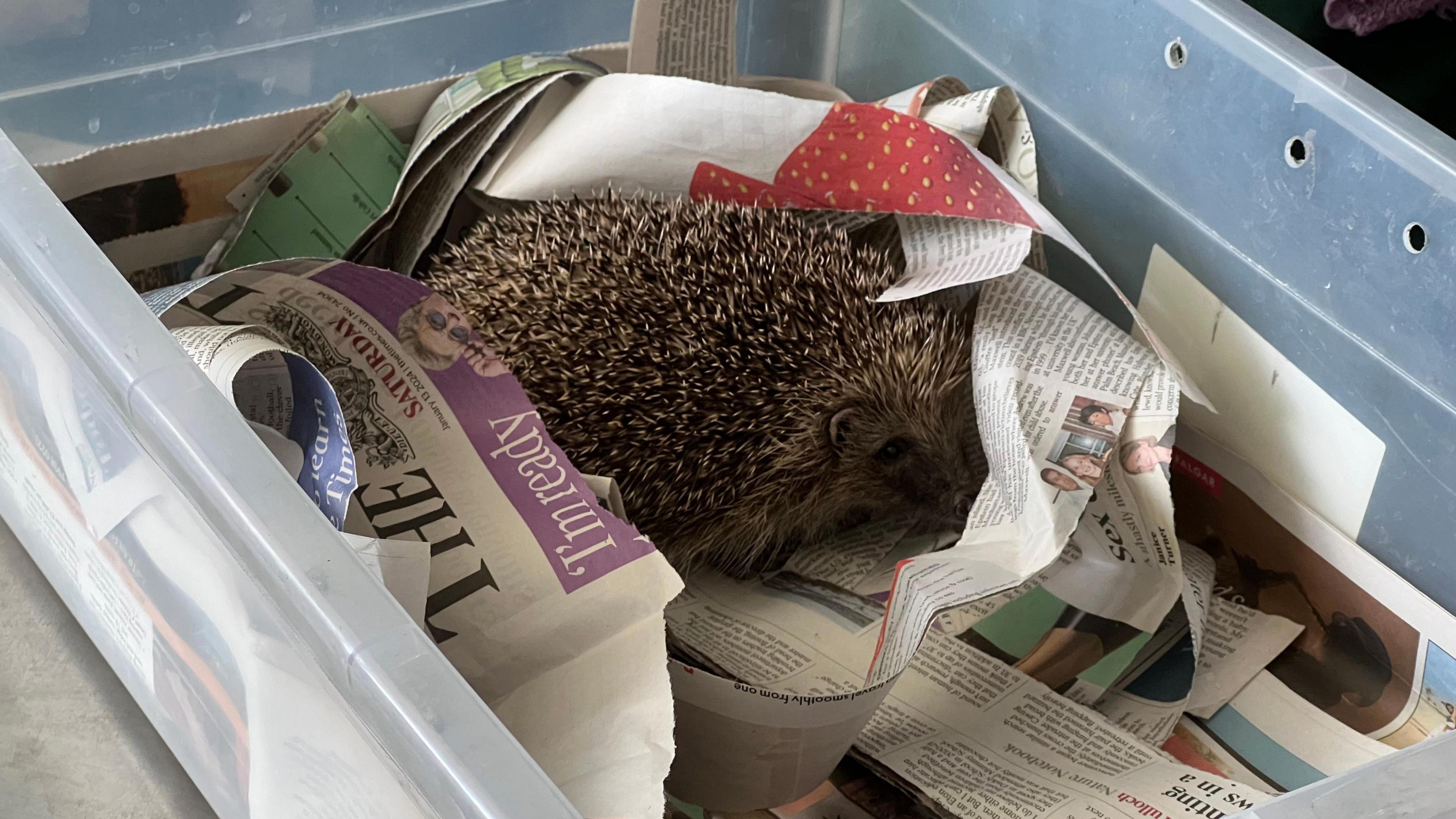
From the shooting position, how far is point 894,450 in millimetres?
1196

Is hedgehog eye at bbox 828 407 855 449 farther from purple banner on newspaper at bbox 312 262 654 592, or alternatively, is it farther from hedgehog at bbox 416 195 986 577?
purple banner on newspaper at bbox 312 262 654 592

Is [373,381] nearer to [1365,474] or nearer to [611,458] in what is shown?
[611,458]

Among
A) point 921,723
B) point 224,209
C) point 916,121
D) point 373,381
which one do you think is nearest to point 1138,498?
point 921,723

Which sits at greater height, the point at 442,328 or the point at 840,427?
the point at 442,328

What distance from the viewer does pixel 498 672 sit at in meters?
0.83

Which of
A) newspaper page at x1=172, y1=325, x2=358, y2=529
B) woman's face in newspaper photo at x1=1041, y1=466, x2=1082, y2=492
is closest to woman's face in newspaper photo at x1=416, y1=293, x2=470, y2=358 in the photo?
newspaper page at x1=172, y1=325, x2=358, y2=529

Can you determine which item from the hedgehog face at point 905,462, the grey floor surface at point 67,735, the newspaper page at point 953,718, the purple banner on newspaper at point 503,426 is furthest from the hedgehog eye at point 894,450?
the grey floor surface at point 67,735

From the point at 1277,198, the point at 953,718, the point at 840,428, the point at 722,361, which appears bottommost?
the point at 953,718

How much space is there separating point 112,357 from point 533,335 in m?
0.38

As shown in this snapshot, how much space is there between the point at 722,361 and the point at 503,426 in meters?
0.19

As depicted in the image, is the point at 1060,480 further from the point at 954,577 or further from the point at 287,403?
the point at 287,403

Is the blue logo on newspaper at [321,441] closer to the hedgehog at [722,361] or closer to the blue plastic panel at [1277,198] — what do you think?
the hedgehog at [722,361]

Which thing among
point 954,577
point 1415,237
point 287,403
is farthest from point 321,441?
point 1415,237

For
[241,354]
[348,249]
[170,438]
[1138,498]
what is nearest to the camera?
[170,438]
